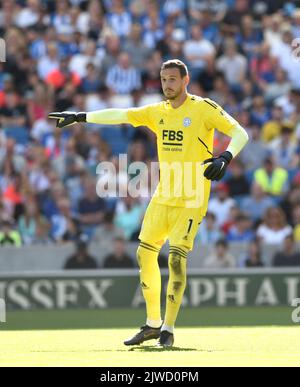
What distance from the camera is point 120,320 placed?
14141mm

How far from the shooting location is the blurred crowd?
58.2 ft

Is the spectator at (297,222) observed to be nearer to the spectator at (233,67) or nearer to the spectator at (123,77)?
the spectator at (233,67)

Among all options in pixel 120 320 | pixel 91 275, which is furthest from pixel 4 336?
A: pixel 91 275

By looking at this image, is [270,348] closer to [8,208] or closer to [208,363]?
[208,363]

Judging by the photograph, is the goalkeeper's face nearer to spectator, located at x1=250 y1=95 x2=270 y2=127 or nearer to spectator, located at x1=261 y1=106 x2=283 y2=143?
spectator, located at x1=261 y1=106 x2=283 y2=143

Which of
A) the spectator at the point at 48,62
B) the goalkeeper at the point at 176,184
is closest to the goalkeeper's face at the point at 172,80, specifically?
the goalkeeper at the point at 176,184

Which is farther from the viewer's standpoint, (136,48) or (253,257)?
(136,48)

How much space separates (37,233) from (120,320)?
12.3 feet

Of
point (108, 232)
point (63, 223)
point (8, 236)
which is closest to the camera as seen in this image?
point (8, 236)

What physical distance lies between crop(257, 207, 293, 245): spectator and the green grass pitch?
1917 millimetres

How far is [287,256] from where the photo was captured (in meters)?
16.8

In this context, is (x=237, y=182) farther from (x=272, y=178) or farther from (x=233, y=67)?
(x=233, y=67)

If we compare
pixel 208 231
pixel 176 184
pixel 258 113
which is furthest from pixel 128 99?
pixel 176 184

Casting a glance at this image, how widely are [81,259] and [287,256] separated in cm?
285
